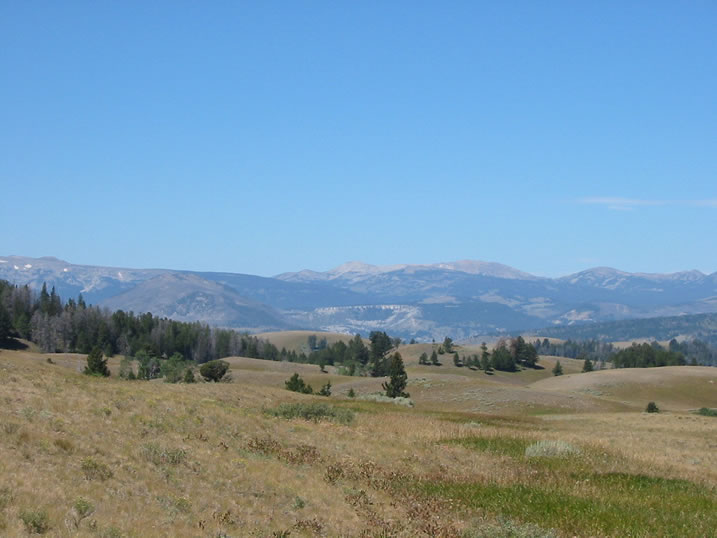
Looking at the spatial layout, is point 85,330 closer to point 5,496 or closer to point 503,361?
point 503,361

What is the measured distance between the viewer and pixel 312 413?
1501 inches

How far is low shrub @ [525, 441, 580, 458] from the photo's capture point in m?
28.0

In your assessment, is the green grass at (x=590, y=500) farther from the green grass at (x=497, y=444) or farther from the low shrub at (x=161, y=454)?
the low shrub at (x=161, y=454)

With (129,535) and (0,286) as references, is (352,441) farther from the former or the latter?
(0,286)

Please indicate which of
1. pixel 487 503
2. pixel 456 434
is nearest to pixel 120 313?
pixel 456 434

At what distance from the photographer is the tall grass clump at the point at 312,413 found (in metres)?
36.3

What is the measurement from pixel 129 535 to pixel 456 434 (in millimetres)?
23818

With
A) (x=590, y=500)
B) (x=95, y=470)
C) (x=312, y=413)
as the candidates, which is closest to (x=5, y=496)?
(x=95, y=470)

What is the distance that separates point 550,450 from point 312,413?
46.7 feet

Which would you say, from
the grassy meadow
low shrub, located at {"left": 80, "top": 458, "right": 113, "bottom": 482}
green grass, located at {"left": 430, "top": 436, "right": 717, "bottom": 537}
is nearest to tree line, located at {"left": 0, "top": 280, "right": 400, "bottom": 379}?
the grassy meadow

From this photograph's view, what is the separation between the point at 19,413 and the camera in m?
17.9

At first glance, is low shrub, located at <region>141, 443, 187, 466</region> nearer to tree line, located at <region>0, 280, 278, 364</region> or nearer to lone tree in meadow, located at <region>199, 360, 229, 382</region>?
lone tree in meadow, located at <region>199, 360, 229, 382</region>

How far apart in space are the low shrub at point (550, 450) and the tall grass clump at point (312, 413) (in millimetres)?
10675

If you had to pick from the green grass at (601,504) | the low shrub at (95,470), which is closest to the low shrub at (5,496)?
the low shrub at (95,470)
